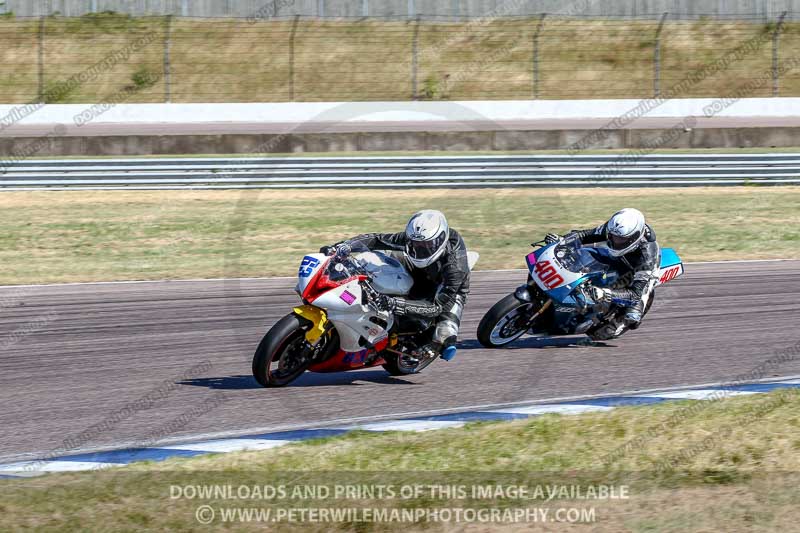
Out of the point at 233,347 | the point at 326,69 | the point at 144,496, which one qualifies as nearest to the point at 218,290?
the point at 233,347

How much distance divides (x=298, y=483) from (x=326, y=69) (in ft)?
91.3

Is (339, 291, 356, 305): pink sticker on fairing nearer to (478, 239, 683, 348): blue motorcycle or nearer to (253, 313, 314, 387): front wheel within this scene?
(253, 313, 314, 387): front wheel

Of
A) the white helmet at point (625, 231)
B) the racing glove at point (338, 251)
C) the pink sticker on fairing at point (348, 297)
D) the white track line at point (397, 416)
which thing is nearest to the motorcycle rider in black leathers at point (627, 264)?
the white helmet at point (625, 231)

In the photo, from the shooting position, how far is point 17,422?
7.03 meters

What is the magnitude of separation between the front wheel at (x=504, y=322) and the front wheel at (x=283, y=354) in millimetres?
2316

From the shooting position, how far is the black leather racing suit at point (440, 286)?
8.24m

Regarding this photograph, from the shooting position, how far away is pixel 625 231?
9930 millimetres

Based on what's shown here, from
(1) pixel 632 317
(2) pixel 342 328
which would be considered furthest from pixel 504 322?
(2) pixel 342 328

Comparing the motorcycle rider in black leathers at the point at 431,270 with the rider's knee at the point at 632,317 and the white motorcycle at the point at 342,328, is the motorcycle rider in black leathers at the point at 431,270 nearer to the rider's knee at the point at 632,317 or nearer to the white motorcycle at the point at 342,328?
the white motorcycle at the point at 342,328

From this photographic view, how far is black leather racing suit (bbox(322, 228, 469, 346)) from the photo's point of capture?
27.0 feet

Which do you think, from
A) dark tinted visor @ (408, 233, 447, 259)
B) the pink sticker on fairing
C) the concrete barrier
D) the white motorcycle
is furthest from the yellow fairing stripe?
the concrete barrier

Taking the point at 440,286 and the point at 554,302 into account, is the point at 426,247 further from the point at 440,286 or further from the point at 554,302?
the point at 554,302

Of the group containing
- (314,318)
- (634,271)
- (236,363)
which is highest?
(314,318)

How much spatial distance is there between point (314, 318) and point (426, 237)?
3.55 feet
